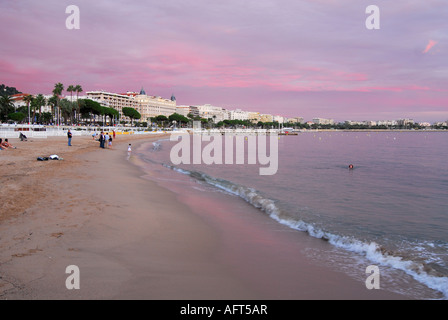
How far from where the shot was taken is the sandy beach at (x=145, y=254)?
410 centimetres

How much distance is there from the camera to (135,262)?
4938mm

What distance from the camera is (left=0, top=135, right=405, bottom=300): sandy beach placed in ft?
13.5

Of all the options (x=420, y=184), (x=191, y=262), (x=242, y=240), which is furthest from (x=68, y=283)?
(x=420, y=184)

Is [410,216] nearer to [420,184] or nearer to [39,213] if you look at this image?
[420,184]

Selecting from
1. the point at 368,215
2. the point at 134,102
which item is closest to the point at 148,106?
the point at 134,102

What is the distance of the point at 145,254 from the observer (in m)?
5.36
